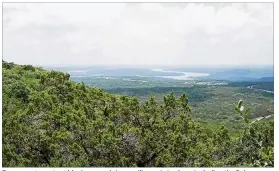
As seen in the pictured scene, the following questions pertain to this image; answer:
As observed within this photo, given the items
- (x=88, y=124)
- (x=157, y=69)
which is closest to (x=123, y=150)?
(x=88, y=124)

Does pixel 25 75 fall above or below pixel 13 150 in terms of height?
above

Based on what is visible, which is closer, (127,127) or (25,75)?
(127,127)

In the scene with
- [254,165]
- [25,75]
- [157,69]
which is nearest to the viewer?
[254,165]

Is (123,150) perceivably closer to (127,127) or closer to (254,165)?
(127,127)
